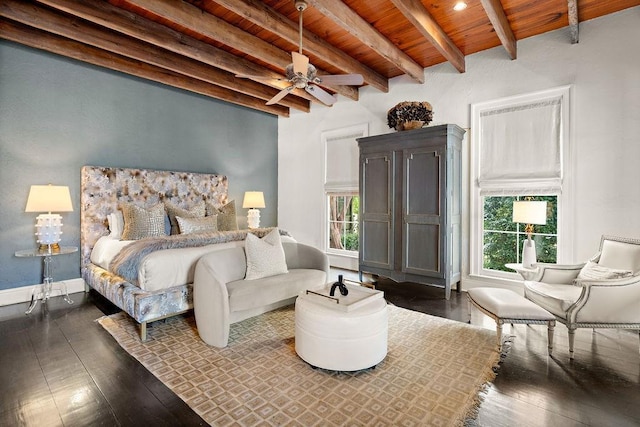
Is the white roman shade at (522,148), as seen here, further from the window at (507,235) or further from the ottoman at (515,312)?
the ottoman at (515,312)

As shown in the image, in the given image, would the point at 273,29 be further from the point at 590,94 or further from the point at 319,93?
the point at 590,94

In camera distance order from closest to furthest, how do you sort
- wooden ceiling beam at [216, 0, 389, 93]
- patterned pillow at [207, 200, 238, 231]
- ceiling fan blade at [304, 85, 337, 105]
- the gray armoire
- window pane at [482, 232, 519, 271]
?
wooden ceiling beam at [216, 0, 389, 93], ceiling fan blade at [304, 85, 337, 105], the gray armoire, window pane at [482, 232, 519, 271], patterned pillow at [207, 200, 238, 231]

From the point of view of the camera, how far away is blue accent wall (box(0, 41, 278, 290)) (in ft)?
12.2

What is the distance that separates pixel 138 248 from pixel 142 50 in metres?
2.50

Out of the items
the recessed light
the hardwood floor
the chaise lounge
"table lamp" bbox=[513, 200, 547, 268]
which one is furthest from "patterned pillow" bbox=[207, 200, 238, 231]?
the recessed light

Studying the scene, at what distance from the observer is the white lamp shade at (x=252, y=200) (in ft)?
19.0

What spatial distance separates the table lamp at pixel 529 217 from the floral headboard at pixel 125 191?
458cm

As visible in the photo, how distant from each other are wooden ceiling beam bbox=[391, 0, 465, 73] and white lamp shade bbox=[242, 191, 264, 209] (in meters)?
3.73

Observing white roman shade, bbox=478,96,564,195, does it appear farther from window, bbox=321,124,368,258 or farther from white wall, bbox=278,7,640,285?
window, bbox=321,124,368,258

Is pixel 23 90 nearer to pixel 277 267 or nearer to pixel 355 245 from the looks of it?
pixel 277 267

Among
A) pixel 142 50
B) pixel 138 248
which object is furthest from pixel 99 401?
pixel 142 50

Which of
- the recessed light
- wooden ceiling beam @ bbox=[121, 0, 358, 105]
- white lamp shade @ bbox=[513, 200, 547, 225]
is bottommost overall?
white lamp shade @ bbox=[513, 200, 547, 225]

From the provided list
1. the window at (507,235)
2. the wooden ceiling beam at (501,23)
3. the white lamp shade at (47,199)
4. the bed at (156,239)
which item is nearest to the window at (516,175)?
the window at (507,235)

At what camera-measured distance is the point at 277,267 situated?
3256mm
